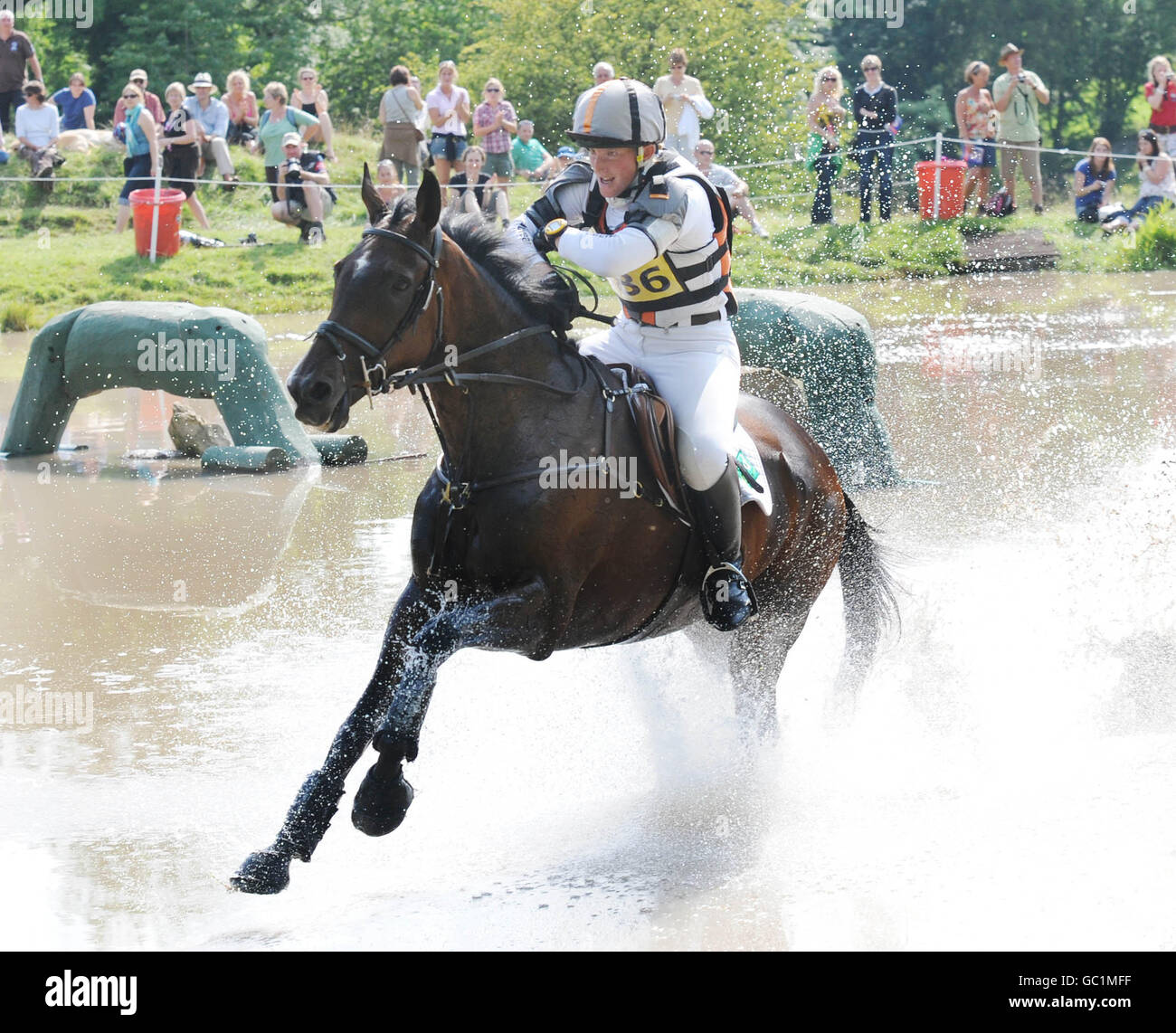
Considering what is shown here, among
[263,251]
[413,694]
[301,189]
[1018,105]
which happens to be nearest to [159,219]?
[263,251]

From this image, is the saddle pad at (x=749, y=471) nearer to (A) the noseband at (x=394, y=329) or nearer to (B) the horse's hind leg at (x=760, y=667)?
(B) the horse's hind leg at (x=760, y=667)

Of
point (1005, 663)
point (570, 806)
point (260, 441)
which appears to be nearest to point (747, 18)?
point (260, 441)

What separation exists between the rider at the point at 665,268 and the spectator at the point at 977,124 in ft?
52.2

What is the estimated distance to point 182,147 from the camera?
19688 mm

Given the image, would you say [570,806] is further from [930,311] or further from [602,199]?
[930,311]

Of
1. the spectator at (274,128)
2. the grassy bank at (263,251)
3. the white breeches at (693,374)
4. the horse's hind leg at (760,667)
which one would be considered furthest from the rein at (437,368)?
the spectator at (274,128)

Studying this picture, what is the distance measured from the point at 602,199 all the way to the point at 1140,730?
3136 millimetres

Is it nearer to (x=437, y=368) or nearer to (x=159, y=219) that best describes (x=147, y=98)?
(x=159, y=219)

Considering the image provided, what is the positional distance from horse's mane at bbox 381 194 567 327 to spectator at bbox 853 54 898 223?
1454 centimetres

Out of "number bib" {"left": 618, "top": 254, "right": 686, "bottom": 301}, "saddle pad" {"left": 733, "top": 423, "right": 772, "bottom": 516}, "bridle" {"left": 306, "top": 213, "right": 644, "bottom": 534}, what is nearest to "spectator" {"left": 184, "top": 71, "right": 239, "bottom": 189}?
"saddle pad" {"left": 733, "top": 423, "right": 772, "bottom": 516}

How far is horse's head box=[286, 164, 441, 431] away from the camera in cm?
473

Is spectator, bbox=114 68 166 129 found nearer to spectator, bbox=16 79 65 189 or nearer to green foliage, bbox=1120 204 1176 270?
spectator, bbox=16 79 65 189

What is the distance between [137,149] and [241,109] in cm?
330

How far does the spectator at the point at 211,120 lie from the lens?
66.9 feet
